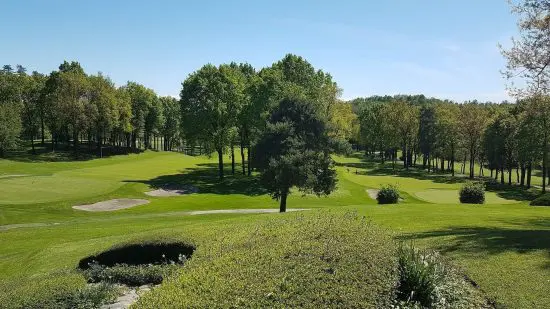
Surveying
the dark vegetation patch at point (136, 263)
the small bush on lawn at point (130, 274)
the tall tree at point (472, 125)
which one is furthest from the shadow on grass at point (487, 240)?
the tall tree at point (472, 125)

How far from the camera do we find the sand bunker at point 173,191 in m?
52.3

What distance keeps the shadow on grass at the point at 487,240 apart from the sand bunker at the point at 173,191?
1526 inches

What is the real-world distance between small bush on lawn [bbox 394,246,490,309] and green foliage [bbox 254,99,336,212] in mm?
22205

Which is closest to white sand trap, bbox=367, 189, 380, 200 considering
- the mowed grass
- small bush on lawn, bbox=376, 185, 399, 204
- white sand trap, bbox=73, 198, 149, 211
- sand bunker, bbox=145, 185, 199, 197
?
the mowed grass

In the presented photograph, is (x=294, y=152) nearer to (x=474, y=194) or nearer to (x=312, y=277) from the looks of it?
(x=474, y=194)

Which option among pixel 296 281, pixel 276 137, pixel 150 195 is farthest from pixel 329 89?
pixel 296 281

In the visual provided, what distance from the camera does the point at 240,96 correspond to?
66312 millimetres

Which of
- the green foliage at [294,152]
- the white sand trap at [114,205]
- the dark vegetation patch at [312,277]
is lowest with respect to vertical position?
the white sand trap at [114,205]

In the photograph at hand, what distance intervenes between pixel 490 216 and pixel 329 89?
171 feet

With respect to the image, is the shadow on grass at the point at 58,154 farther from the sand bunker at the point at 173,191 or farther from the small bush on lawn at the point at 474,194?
the small bush on lawn at the point at 474,194

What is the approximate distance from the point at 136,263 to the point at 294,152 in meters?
19.3

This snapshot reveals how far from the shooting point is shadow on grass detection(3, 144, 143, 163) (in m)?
79.4

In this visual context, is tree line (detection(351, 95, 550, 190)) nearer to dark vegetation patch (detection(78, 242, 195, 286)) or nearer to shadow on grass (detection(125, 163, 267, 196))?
shadow on grass (detection(125, 163, 267, 196))

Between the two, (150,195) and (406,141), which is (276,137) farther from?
(406,141)
